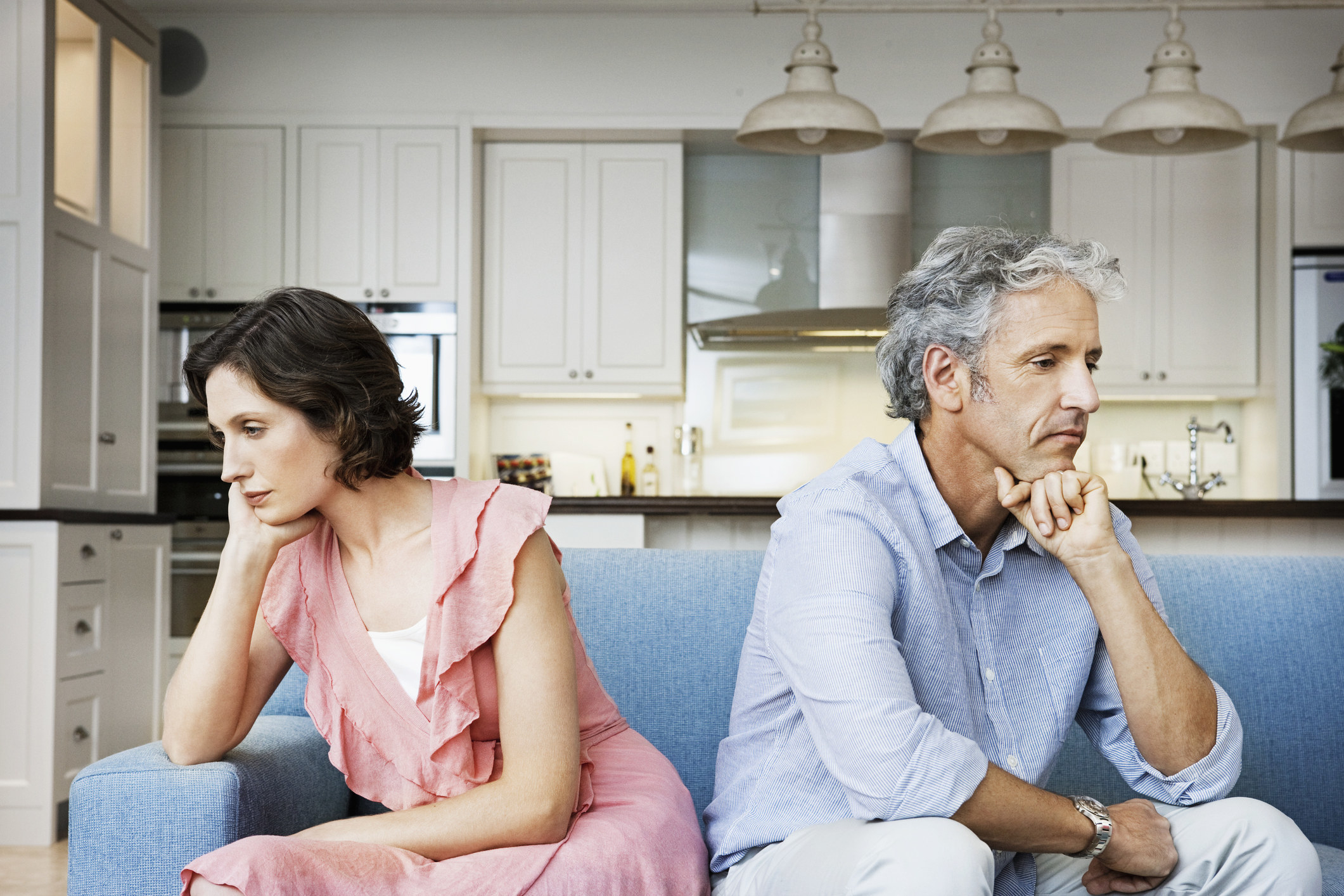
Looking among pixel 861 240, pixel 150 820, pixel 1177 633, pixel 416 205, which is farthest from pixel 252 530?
pixel 861 240

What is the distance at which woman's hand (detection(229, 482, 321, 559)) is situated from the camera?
1.40 m

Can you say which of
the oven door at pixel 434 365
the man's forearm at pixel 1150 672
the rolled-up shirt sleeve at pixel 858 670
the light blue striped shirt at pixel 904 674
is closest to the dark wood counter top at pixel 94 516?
the oven door at pixel 434 365

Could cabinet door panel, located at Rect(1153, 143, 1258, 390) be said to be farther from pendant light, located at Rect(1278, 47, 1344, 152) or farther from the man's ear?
the man's ear

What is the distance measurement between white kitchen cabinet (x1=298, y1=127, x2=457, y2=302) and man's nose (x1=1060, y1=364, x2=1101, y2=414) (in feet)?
12.4

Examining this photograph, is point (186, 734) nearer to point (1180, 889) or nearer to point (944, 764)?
point (944, 764)

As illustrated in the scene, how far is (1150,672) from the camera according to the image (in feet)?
4.49

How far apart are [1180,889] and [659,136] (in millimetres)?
4147

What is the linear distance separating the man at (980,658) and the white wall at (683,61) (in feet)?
11.8

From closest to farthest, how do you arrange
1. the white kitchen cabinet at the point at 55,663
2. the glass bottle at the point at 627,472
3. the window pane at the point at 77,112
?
the white kitchen cabinet at the point at 55,663, the window pane at the point at 77,112, the glass bottle at the point at 627,472

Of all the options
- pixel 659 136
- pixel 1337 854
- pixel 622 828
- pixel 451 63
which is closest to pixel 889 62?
pixel 659 136

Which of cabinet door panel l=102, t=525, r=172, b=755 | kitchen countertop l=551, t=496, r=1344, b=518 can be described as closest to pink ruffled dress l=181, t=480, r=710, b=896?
kitchen countertop l=551, t=496, r=1344, b=518

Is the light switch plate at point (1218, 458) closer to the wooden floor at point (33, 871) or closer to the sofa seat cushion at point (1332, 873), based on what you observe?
the sofa seat cushion at point (1332, 873)

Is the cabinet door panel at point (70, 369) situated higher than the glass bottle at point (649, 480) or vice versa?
the cabinet door panel at point (70, 369)

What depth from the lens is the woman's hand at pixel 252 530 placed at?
55.0 inches
